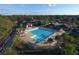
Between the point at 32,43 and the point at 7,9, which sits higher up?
the point at 7,9

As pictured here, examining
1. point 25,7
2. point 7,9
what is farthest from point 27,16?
point 7,9

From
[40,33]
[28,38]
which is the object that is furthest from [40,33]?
[28,38]

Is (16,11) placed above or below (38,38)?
above

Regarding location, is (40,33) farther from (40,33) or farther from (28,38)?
(28,38)
